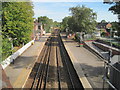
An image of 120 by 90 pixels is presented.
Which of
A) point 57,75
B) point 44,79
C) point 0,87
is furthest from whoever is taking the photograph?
point 57,75

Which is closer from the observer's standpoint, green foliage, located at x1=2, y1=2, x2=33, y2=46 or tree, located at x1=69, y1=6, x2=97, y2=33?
green foliage, located at x1=2, y1=2, x2=33, y2=46

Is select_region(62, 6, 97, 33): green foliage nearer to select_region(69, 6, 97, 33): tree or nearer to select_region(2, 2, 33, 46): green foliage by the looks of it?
select_region(69, 6, 97, 33): tree

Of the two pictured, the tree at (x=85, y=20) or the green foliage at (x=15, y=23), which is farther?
the tree at (x=85, y=20)

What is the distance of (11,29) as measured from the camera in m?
16.3

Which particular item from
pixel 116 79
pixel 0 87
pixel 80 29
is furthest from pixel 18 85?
pixel 80 29

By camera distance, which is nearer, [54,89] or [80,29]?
[54,89]

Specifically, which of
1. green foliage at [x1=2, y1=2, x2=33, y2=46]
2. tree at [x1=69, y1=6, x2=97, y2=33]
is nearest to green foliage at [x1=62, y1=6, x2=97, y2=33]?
tree at [x1=69, y1=6, x2=97, y2=33]

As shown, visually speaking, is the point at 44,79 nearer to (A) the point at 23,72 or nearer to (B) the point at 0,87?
(A) the point at 23,72

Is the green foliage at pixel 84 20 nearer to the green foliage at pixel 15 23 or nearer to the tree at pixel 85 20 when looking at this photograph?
the tree at pixel 85 20

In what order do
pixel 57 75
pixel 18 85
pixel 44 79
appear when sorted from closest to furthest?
1. pixel 18 85
2. pixel 44 79
3. pixel 57 75

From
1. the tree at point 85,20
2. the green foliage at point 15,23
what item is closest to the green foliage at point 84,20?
the tree at point 85,20

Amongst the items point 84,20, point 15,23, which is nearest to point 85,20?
point 84,20

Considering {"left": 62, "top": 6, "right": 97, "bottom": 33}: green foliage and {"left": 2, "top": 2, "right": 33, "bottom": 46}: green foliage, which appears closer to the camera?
{"left": 2, "top": 2, "right": 33, "bottom": 46}: green foliage

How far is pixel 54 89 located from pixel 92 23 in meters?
21.5
